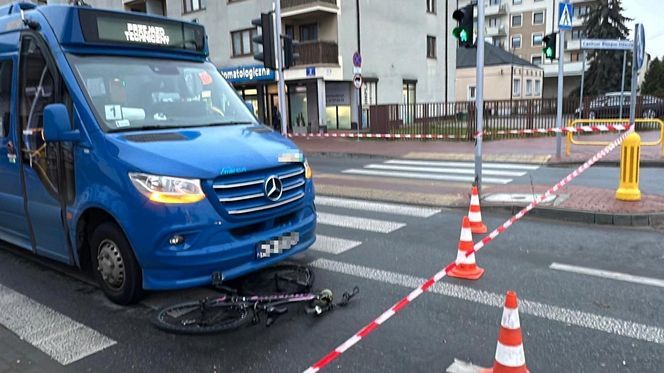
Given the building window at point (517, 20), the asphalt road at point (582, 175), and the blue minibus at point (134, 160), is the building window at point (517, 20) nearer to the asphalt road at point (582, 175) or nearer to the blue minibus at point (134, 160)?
the asphalt road at point (582, 175)

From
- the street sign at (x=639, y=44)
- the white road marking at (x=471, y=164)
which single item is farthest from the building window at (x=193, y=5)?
the street sign at (x=639, y=44)

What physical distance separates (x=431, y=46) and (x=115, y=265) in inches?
1293

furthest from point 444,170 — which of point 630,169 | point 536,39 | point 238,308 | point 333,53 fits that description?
point 536,39

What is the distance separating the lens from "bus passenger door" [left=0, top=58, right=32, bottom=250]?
18.0 ft

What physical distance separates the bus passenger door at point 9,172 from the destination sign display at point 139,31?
3.78 ft

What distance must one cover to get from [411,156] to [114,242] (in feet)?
43.7

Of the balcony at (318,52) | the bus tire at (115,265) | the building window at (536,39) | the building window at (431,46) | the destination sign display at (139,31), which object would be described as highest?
the building window at (536,39)

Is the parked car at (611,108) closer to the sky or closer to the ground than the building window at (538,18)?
closer to the ground

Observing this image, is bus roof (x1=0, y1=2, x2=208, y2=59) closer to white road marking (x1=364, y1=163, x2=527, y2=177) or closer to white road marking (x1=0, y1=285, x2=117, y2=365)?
white road marking (x1=0, y1=285, x2=117, y2=365)

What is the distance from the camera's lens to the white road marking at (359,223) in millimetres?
7365

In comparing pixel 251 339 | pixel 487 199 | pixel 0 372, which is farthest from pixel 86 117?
pixel 487 199

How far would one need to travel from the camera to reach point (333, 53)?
27.7 m

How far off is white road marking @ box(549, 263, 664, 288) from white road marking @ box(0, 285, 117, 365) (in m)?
4.40

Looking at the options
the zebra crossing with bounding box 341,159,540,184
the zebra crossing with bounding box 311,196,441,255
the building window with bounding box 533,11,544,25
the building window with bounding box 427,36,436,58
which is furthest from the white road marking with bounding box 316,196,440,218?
the building window with bounding box 533,11,544,25
